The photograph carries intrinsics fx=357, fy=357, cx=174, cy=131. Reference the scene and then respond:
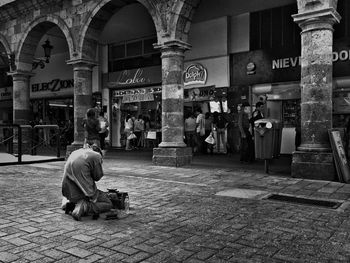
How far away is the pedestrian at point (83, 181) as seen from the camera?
4594 mm

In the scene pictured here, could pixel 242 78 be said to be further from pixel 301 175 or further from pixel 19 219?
pixel 19 219

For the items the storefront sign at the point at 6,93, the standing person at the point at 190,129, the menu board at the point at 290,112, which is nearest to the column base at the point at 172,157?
the standing person at the point at 190,129

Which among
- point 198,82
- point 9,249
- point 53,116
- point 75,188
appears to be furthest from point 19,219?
point 53,116

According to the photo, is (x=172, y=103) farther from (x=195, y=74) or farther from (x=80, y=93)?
(x=195, y=74)

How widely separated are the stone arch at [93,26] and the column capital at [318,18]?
5875 mm

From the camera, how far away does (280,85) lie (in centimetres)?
1244

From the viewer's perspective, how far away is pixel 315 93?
7.54 metres

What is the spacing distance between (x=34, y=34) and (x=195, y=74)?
21.7 feet

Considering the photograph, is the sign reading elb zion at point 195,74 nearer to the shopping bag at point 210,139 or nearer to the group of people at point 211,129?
the group of people at point 211,129

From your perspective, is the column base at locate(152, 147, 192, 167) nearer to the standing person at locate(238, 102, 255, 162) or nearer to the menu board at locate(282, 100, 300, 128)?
the standing person at locate(238, 102, 255, 162)

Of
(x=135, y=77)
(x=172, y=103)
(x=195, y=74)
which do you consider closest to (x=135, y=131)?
(x=135, y=77)

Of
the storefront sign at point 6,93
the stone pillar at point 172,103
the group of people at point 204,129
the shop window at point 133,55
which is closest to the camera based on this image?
the stone pillar at point 172,103

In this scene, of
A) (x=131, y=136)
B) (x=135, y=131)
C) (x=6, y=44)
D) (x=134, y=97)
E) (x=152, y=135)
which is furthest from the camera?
(x=134, y=97)

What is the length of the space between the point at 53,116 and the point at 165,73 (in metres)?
12.0
